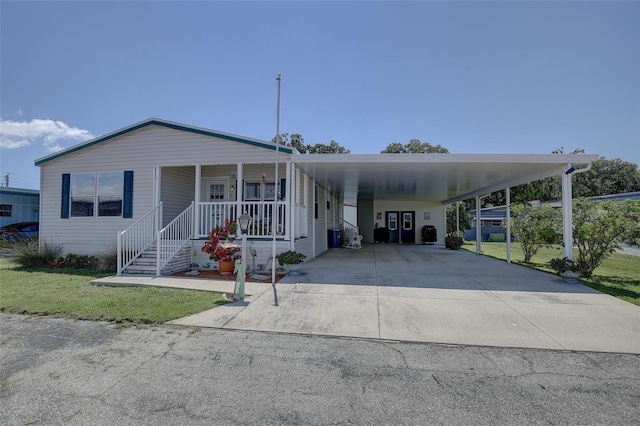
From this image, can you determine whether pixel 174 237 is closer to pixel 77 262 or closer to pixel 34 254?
pixel 77 262

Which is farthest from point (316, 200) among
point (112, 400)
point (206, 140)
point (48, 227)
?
point (112, 400)

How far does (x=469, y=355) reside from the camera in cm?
354

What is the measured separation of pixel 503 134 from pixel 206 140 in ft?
48.8

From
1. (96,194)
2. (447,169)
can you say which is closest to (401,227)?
(447,169)

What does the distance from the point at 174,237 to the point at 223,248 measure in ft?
7.12

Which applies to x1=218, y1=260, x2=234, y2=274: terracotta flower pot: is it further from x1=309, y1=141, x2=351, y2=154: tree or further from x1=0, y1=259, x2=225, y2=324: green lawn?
x1=309, y1=141, x2=351, y2=154: tree

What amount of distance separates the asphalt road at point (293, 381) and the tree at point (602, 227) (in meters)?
5.50

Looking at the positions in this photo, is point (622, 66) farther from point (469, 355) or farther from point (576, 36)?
point (469, 355)

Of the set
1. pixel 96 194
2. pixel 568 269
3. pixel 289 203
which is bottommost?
pixel 568 269

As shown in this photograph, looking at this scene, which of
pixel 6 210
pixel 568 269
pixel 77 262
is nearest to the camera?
pixel 568 269

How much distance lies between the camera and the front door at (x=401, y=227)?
19922 millimetres

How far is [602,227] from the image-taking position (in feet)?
25.2

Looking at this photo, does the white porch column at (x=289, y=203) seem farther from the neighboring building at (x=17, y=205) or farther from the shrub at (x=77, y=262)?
the neighboring building at (x=17, y=205)

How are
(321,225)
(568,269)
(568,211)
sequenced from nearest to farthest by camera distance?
(568,269)
(568,211)
(321,225)
